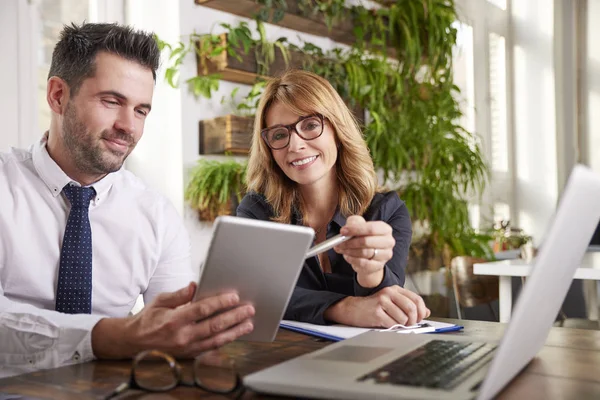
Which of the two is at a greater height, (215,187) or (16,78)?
(16,78)

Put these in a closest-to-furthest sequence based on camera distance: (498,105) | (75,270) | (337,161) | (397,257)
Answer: (75,270), (397,257), (337,161), (498,105)

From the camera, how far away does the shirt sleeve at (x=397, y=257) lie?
1.61 metres

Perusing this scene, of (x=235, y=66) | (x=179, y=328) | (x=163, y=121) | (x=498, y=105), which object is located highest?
(x=498, y=105)

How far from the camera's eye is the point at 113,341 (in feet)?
3.64

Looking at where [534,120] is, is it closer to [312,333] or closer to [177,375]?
[312,333]

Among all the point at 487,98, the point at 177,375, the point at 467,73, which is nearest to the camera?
the point at 177,375

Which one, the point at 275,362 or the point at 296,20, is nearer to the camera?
the point at 275,362

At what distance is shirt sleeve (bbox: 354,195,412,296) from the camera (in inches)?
63.2

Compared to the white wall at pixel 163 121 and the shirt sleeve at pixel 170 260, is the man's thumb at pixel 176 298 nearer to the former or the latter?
the shirt sleeve at pixel 170 260

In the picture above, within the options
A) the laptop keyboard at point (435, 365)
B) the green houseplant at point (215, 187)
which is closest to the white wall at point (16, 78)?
the green houseplant at point (215, 187)

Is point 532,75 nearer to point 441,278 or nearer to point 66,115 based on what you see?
point 441,278

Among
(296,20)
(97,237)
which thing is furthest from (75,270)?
(296,20)

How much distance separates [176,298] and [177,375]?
222mm

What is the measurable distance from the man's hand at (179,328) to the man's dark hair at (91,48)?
31.0 inches
